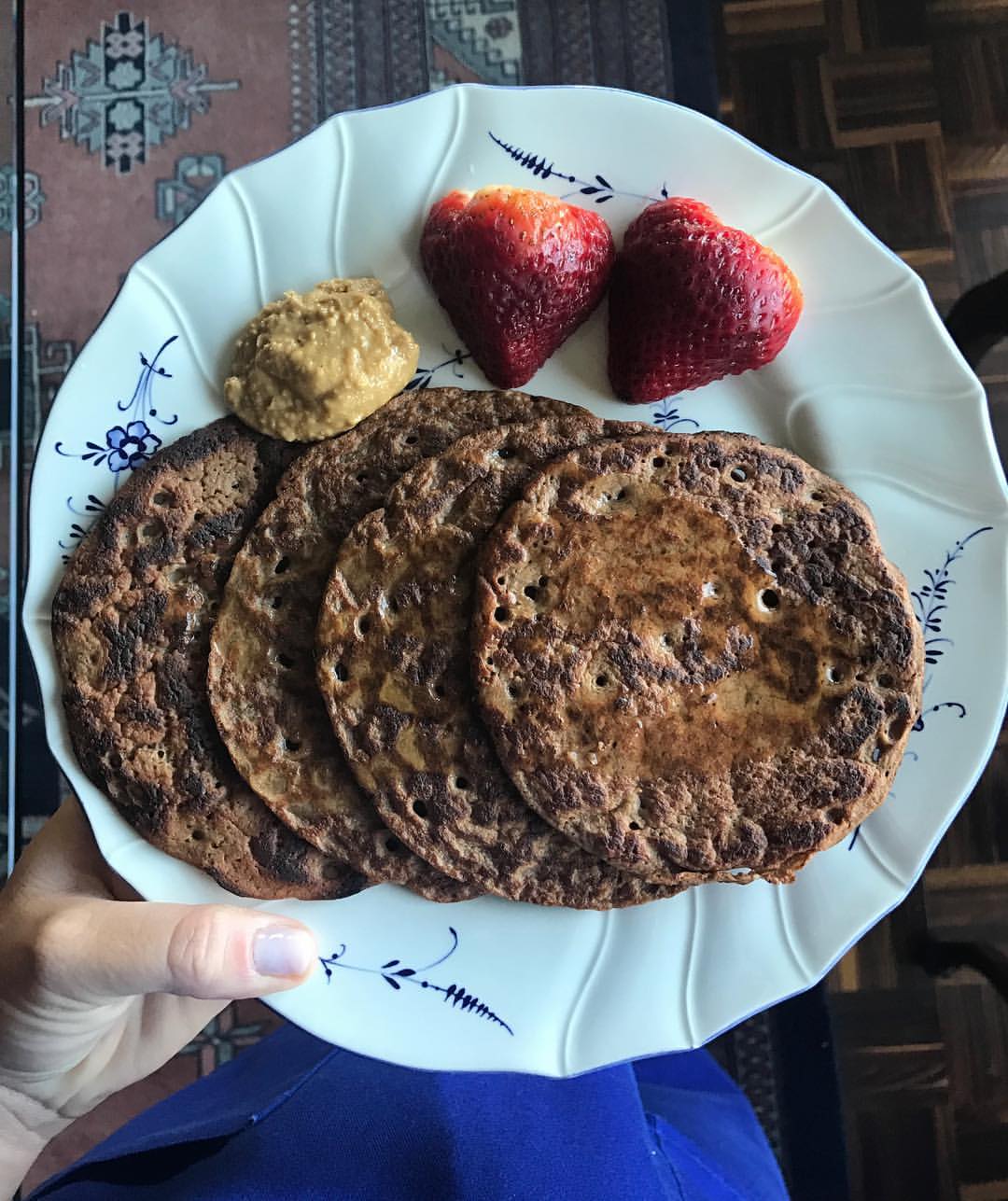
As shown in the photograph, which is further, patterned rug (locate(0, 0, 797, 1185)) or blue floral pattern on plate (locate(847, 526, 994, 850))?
patterned rug (locate(0, 0, 797, 1185))

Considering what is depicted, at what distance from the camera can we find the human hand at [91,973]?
1.24 m

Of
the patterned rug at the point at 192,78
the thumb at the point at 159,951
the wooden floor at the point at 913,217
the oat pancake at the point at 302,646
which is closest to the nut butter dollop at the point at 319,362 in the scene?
the oat pancake at the point at 302,646

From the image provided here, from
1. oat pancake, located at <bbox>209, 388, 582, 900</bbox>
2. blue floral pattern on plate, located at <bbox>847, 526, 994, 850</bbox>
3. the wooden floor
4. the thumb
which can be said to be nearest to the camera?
the thumb

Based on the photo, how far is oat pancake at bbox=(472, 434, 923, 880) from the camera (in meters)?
1.31

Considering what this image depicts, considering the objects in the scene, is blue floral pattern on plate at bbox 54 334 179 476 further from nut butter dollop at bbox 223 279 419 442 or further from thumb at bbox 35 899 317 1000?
thumb at bbox 35 899 317 1000

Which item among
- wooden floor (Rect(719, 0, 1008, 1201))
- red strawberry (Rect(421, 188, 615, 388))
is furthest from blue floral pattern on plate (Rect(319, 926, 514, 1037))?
wooden floor (Rect(719, 0, 1008, 1201))

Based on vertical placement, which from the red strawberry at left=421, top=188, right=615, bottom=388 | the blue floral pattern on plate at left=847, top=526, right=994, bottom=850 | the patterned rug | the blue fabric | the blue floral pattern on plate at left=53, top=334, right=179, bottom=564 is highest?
the patterned rug

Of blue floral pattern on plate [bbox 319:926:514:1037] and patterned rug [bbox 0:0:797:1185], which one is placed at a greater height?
patterned rug [bbox 0:0:797:1185]

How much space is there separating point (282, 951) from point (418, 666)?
16.7 inches

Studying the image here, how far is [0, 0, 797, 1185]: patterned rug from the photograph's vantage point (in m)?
2.08

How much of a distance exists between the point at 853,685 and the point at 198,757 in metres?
0.92

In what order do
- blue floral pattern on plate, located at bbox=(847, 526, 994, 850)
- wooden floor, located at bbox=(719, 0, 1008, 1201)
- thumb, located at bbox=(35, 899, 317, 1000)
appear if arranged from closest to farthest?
thumb, located at bbox=(35, 899, 317, 1000) → blue floral pattern on plate, located at bbox=(847, 526, 994, 850) → wooden floor, located at bbox=(719, 0, 1008, 1201)

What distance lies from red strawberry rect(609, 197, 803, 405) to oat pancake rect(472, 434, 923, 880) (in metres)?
0.21

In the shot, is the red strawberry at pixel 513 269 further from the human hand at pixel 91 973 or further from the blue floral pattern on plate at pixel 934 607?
the human hand at pixel 91 973
